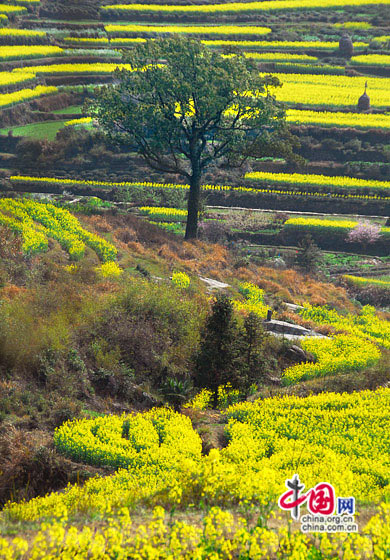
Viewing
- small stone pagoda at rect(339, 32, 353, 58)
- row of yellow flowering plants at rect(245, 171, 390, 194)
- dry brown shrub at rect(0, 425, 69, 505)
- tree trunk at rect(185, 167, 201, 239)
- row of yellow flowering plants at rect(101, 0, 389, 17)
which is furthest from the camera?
row of yellow flowering plants at rect(101, 0, 389, 17)

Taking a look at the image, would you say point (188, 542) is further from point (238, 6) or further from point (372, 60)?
point (238, 6)

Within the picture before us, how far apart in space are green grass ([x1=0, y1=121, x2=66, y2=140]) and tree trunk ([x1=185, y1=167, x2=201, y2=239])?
2066cm

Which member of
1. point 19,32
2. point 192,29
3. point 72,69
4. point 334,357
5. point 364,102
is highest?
point 192,29

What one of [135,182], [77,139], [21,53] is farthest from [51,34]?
[135,182]

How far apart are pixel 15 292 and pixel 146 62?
14190 mm

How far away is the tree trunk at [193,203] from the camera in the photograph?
28.6m

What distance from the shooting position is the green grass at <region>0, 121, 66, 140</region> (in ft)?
154

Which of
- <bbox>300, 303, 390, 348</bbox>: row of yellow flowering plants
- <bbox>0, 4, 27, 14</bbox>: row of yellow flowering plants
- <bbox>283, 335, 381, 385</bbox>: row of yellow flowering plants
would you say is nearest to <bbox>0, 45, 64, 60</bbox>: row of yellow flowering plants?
<bbox>0, 4, 27, 14</bbox>: row of yellow flowering plants

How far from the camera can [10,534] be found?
911cm

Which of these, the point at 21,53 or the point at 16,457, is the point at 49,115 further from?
the point at 16,457

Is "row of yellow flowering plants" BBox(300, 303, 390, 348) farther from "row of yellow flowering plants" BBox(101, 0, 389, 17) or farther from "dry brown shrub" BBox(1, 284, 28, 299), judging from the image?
"row of yellow flowering plants" BBox(101, 0, 389, 17)

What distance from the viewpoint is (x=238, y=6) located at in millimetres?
78250

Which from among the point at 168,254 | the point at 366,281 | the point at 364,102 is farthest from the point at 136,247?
the point at 364,102

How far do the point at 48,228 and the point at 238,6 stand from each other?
64.2m
